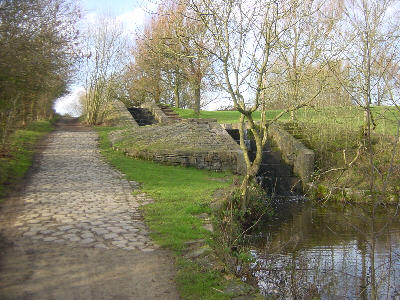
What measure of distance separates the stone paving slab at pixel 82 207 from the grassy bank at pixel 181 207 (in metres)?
0.32

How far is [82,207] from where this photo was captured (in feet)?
24.3

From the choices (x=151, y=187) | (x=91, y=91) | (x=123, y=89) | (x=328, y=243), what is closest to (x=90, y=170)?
(x=151, y=187)

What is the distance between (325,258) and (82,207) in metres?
4.54

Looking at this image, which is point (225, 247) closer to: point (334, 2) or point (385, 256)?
point (385, 256)

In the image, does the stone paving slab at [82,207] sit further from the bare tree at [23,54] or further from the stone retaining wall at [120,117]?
the stone retaining wall at [120,117]

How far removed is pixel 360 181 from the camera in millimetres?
12469

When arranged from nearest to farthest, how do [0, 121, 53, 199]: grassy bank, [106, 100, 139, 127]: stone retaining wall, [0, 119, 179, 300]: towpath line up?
[0, 119, 179, 300]: towpath → [0, 121, 53, 199]: grassy bank → [106, 100, 139, 127]: stone retaining wall

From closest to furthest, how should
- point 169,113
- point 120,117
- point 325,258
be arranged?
point 325,258 → point 120,117 → point 169,113

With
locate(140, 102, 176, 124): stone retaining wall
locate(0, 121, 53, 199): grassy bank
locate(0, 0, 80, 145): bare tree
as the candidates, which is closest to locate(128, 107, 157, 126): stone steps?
locate(140, 102, 176, 124): stone retaining wall

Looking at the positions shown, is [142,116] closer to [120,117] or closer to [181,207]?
[120,117]

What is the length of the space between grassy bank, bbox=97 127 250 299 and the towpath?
213 mm

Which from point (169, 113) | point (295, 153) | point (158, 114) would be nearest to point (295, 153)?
point (295, 153)

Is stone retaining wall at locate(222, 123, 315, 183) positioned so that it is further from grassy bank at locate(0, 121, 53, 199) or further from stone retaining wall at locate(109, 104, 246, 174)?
grassy bank at locate(0, 121, 53, 199)

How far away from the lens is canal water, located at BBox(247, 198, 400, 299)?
17.1ft
